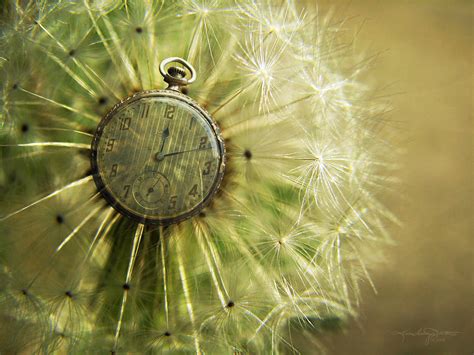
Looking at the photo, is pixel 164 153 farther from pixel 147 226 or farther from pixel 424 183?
pixel 424 183

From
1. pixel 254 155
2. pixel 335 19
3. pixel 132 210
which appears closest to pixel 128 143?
pixel 132 210

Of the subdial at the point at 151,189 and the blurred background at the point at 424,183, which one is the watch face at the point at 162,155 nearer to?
the subdial at the point at 151,189

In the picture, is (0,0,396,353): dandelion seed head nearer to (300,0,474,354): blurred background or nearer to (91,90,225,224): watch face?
(91,90,225,224): watch face

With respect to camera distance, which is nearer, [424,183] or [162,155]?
[162,155]

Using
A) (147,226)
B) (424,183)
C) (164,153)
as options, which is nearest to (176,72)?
(164,153)

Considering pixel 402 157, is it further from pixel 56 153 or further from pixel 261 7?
pixel 56 153

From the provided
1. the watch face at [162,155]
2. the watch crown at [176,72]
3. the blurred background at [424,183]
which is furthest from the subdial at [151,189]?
the blurred background at [424,183]
